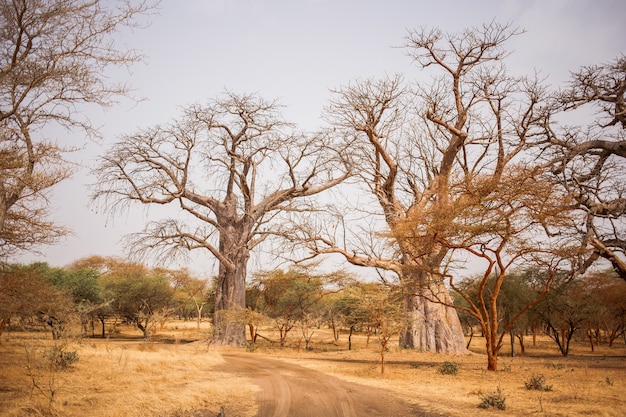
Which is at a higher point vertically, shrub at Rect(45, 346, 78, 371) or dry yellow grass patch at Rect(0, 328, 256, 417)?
shrub at Rect(45, 346, 78, 371)

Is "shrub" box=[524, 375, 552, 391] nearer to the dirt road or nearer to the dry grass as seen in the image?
the dry grass

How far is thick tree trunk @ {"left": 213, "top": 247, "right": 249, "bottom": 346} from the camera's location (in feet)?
61.1

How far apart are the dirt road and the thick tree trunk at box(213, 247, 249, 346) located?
8.30 metres

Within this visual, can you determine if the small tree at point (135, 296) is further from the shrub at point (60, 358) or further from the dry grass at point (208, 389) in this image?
the shrub at point (60, 358)

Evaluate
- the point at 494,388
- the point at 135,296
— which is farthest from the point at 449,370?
the point at 135,296

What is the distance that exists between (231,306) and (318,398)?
12377mm

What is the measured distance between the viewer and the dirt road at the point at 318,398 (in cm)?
656

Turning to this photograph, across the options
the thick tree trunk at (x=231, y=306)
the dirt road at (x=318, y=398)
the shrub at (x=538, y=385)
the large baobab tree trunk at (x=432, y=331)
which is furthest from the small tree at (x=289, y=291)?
the shrub at (x=538, y=385)

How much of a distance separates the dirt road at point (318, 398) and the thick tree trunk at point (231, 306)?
27.2ft

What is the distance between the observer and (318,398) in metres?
7.52

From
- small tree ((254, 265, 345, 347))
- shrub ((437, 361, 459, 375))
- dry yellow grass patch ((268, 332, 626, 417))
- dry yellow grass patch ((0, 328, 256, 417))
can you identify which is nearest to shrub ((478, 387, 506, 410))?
dry yellow grass patch ((268, 332, 626, 417))

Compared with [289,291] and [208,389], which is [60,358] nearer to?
[208,389]

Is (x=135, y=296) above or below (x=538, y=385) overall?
above

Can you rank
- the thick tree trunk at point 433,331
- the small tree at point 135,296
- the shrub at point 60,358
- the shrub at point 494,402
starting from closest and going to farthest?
the shrub at point 494,402 → the shrub at point 60,358 → the thick tree trunk at point 433,331 → the small tree at point 135,296
